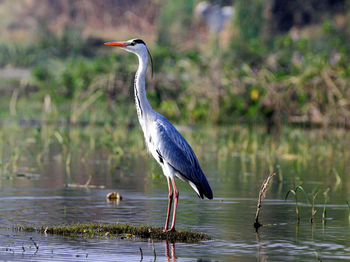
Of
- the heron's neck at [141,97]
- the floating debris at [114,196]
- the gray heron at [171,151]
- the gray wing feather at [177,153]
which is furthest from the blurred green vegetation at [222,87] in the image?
the gray wing feather at [177,153]

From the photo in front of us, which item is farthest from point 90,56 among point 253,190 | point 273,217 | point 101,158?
point 273,217

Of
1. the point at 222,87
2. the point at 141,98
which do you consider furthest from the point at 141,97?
the point at 222,87

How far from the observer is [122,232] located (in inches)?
342

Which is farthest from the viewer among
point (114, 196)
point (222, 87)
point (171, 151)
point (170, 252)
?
point (222, 87)

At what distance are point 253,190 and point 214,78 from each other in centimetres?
1198

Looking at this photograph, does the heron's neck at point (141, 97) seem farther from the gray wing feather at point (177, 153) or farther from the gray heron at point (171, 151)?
the gray wing feather at point (177, 153)

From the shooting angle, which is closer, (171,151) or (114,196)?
(171,151)

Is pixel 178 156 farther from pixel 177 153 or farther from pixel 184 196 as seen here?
pixel 184 196

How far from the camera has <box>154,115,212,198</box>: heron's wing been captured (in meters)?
9.31

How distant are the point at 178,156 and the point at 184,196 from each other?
110 inches

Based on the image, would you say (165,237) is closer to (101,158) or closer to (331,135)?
(101,158)

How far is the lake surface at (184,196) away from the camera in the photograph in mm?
7953

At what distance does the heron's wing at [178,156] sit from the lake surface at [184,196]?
501 millimetres

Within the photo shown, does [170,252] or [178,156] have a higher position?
[178,156]
